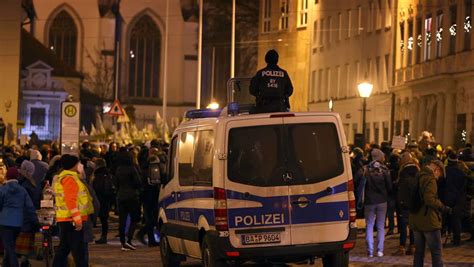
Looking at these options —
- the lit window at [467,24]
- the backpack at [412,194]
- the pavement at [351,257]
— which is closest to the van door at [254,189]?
the backpack at [412,194]

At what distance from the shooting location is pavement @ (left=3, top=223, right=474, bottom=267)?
21.0 metres

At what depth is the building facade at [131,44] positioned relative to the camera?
10119cm

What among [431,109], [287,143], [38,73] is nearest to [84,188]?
[287,143]

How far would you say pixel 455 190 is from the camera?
2434 cm

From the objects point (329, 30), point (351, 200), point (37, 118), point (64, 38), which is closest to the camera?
point (351, 200)

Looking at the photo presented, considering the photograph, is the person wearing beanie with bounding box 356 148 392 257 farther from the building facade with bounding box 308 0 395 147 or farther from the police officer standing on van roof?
the building facade with bounding box 308 0 395 147

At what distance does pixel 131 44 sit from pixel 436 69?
57811 mm

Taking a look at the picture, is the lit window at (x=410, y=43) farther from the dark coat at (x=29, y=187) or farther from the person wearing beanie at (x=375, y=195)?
the dark coat at (x=29, y=187)

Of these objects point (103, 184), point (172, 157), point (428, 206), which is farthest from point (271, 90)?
point (103, 184)

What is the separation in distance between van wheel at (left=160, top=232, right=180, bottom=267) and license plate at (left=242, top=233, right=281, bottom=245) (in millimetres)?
3400

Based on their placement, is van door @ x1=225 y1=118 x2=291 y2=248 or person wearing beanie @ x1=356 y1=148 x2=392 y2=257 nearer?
van door @ x1=225 y1=118 x2=291 y2=248

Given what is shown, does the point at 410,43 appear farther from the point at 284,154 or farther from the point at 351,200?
the point at 284,154

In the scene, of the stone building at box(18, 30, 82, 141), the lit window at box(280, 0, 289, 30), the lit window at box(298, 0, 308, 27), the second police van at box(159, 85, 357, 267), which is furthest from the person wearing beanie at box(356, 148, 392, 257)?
the stone building at box(18, 30, 82, 141)

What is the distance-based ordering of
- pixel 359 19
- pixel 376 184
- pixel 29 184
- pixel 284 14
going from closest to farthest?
pixel 29 184, pixel 376 184, pixel 359 19, pixel 284 14
